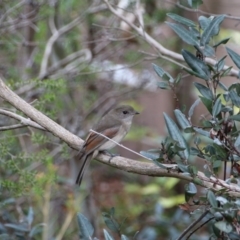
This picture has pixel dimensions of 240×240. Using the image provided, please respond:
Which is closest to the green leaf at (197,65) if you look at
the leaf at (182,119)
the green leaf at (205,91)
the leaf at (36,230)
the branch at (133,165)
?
the green leaf at (205,91)

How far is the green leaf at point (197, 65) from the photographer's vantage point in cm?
203

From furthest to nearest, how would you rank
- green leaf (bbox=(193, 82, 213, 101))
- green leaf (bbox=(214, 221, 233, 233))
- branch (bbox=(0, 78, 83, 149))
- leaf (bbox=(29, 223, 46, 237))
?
leaf (bbox=(29, 223, 46, 237)) < branch (bbox=(0, 78, 83, 149)) < green leaf (bbox=(193, 82, 213, 101)) < green leaf (bbox=(214, 221, 233, 233))

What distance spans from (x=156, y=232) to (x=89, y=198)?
96cm

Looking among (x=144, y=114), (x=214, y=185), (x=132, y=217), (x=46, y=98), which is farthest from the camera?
Answer: (x=144, y=114)

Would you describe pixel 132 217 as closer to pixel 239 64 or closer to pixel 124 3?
pixel 124 3

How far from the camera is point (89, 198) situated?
18.1 ft

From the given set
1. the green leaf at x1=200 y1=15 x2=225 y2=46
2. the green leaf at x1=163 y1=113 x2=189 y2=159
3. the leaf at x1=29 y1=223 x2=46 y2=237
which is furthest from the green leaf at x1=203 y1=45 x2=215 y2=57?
the leaf at x1=29 y1=223 x2=46 y2=237

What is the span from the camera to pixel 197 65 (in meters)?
2.04

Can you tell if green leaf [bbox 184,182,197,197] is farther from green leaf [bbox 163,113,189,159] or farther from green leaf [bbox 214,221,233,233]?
green leaf [bbox 214,221,233,233]

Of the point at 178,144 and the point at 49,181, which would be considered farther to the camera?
the point at 49,181

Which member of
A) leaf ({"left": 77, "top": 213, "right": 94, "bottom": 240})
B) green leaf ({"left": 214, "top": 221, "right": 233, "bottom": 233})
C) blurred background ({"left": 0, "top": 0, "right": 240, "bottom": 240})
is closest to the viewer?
green leaf ({"left": 214, "top": 221, "right": 233, "bottom": 233})

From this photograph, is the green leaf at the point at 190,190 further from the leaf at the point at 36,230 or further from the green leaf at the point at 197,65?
the leaf at the point at 36,230

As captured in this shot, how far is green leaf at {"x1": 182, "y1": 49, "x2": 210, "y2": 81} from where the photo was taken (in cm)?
203

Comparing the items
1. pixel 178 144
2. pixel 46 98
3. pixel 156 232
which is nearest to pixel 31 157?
pixel 46 98
